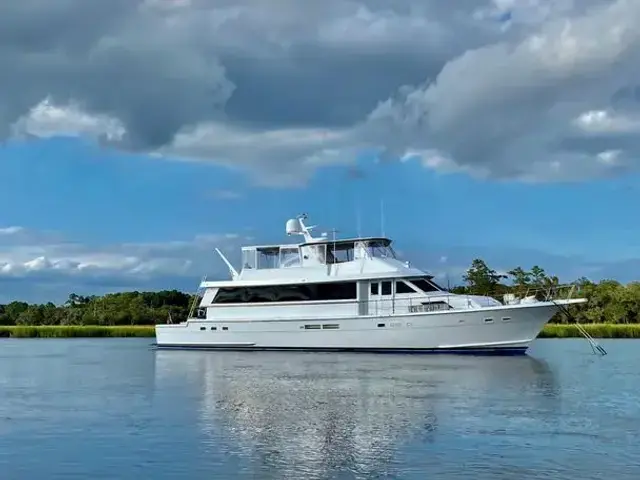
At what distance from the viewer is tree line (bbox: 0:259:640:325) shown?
72312 mm

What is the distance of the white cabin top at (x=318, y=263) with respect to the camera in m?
39.9

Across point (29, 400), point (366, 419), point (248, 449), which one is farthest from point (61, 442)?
point (29, 400)

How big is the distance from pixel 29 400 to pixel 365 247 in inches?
803

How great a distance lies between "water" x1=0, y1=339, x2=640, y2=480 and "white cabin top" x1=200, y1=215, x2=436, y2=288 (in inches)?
290

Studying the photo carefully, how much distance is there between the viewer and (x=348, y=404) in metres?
21.1

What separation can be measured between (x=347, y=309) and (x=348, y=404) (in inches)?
762

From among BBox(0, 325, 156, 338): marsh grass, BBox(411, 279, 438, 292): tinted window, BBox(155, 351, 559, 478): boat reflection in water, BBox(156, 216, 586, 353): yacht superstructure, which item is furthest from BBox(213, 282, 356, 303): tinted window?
BBox(0, 325, 156, 338): marsh grass

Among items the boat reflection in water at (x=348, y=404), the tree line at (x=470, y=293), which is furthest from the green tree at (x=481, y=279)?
the boat reflection in water at (x=348, y=404)

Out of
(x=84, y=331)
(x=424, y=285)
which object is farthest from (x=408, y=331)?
(x=84, y=331)

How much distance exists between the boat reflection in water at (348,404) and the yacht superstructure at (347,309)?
135cm

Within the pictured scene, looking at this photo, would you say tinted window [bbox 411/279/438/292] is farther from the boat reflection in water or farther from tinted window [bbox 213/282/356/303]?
the boat reflection in water

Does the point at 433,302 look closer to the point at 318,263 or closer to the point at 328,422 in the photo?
the point at 318,263

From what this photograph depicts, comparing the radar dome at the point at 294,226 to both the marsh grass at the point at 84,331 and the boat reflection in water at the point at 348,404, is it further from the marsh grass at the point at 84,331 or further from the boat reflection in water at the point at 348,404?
the marsh grass at the point at 84,331

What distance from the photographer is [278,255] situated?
43656mm
